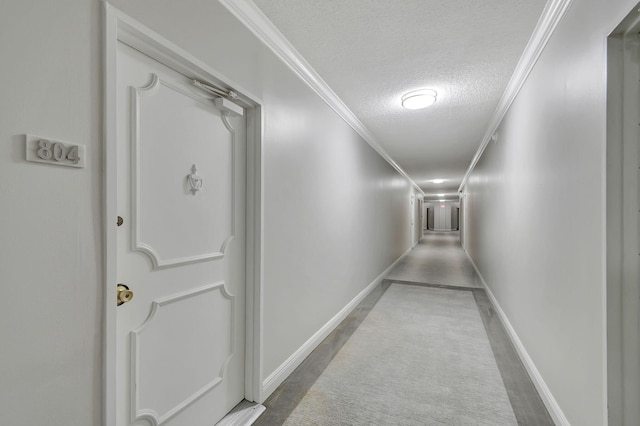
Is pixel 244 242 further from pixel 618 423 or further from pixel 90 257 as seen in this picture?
pixel 618 423

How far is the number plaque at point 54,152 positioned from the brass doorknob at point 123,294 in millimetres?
509

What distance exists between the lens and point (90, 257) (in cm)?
94

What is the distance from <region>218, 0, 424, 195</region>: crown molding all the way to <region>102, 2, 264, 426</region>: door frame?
417 millimetres

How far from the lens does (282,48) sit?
197cm

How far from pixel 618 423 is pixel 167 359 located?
1.96 metres

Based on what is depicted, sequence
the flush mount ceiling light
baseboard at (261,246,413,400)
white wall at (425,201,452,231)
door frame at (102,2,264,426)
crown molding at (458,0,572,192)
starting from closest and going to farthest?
door frame at (102,2,264,426)
crown molding at (458,0,572,192)
baseboard at (261,246,413,400)
the flush mount ceiling light
white wall at (425,201,452,231)

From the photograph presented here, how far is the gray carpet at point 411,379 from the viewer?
1705 millimetres

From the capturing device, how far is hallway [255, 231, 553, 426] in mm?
1714

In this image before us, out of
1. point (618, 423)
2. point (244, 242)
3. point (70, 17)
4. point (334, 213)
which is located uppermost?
point (70, 17)

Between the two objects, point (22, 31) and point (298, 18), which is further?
point (298, 18)

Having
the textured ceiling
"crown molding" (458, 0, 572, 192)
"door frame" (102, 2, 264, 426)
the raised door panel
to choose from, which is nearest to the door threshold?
"door frame" (102, 2, 264, 426)

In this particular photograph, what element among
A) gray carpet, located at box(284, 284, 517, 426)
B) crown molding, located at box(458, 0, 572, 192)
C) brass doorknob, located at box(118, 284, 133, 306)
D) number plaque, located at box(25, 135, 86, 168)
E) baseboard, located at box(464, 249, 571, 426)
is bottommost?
gray carpet, located at box(284, 284, 517, 426)

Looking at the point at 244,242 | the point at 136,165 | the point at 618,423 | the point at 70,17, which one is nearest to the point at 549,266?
the point at 618,423

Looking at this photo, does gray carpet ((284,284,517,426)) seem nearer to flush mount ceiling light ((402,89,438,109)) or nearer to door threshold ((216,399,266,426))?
door threshold ((216,399,266,426))
